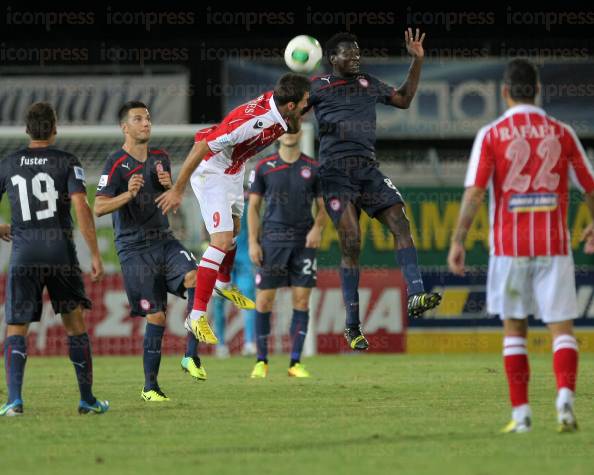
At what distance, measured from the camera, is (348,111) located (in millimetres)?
9305

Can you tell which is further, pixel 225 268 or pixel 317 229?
pixel 317 229

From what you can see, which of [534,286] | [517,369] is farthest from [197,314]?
[534,286]

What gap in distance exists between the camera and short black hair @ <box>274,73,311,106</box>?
9133 mm

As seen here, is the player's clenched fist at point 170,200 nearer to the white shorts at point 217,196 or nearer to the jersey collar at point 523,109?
the white shorts at point 217,196

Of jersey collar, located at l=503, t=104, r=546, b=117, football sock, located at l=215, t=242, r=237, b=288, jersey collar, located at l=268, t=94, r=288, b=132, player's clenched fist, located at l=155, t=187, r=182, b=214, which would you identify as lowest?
football sock, located at l=215, t=242, r=237, b=288

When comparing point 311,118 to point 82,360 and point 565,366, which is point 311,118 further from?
point 565,366

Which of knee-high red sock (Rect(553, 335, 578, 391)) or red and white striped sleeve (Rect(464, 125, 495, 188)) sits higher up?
red and white striped sleeve (Rect(464, 125, 495, 188))

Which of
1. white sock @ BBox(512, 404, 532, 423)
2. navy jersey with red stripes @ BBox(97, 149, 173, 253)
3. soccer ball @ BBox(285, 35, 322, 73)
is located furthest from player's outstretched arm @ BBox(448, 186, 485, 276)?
soccer ball @ BBox(285, 35, 322, 73)

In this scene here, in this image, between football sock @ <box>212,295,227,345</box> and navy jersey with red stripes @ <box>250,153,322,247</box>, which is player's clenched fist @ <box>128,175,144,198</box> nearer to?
navy jersey with red stripes @ <box>250,153,322,247</box>

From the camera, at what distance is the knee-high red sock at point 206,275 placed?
30.8ft

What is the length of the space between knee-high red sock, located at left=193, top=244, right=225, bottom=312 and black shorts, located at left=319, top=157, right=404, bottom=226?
1.01 m

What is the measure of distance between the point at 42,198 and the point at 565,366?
11.5ft

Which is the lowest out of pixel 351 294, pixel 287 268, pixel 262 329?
pixel 262 329

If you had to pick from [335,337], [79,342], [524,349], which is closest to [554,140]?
[524,349]
